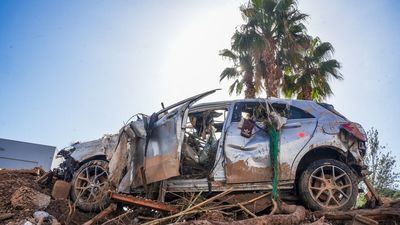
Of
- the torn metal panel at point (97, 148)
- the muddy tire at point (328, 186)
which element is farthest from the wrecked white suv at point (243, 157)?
the torn metal panel at point (97, 148)

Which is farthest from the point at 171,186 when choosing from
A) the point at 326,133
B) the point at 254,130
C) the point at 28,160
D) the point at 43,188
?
the point at 28,160

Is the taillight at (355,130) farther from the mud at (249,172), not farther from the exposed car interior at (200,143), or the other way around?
the exposed car interior at (200,143)

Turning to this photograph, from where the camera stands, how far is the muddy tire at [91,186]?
546 cm

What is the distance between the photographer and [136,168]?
5121 mm

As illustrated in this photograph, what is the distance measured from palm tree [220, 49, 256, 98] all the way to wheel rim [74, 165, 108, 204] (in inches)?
354

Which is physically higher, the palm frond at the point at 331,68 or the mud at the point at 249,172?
the palm frond at the point at 331,68

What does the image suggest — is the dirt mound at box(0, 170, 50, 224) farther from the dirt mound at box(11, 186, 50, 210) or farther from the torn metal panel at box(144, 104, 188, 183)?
the torn metal panel at box(144, 104, 188, 183)

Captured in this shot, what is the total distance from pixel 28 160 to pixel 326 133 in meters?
14.2

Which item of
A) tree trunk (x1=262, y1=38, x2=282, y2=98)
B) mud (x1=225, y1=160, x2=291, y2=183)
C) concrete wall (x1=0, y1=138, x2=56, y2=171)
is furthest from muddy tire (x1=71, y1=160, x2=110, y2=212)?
concrete wall (x1=0, y1=138, x2=56, y2=171)

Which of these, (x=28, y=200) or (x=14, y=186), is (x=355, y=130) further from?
(x=14, y=186)

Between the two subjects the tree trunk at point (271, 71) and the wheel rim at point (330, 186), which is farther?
the tree trunk at point (271, 71)

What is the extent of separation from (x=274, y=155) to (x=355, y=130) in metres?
1.37

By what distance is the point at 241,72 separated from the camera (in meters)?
13.9

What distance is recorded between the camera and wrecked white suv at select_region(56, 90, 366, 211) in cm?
483
